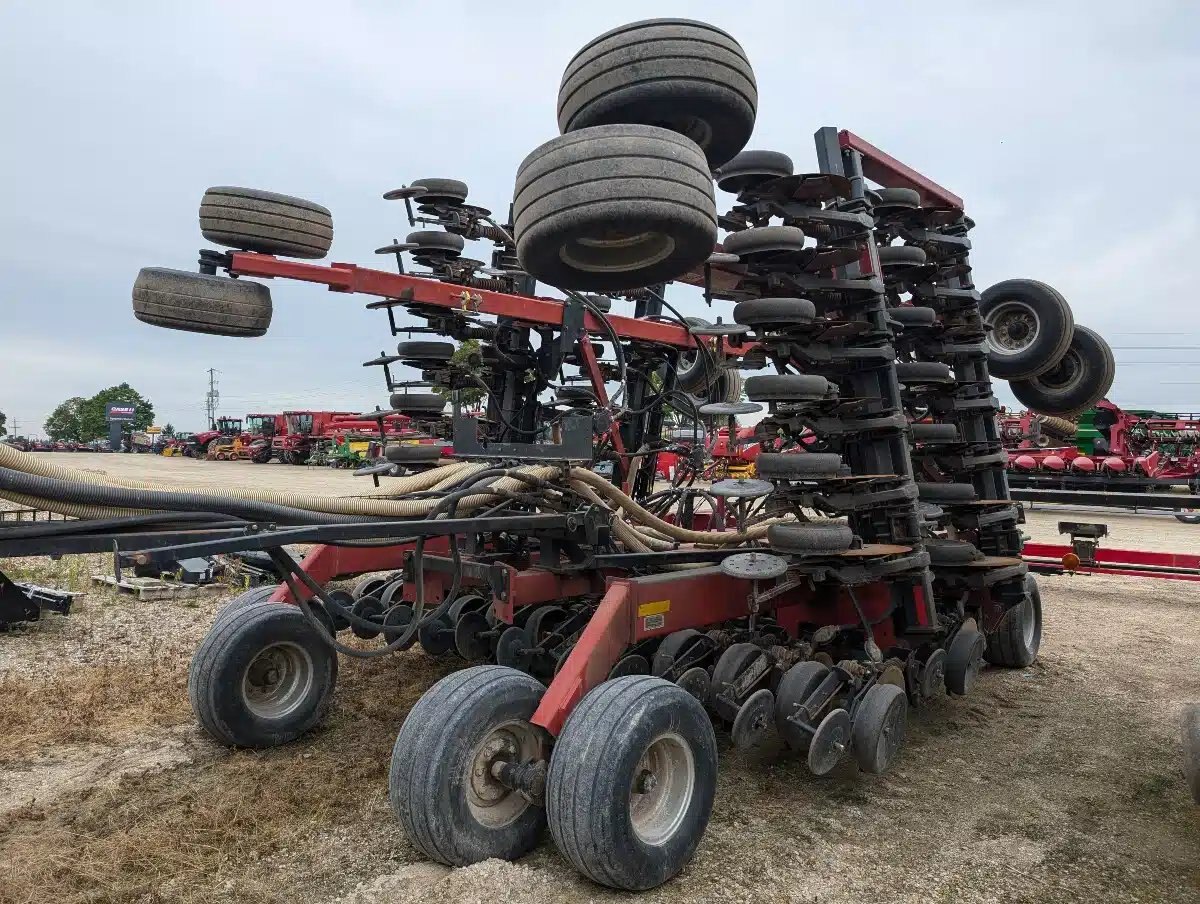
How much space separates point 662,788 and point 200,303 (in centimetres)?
289

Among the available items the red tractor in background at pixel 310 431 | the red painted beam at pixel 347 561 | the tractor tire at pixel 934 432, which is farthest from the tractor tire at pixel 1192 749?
the red tractor in background at pixel 310 431

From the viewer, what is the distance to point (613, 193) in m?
3.00

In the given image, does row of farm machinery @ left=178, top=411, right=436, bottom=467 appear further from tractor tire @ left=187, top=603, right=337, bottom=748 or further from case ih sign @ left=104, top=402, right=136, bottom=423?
case ih sign @ left=104, top=402, right=136, bottom=423

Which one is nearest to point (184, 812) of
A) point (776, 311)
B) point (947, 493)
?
point (776, 311)

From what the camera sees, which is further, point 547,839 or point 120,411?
point 120,411

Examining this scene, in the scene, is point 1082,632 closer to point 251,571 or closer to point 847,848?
point 847,848

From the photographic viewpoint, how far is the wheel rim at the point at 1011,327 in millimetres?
6020

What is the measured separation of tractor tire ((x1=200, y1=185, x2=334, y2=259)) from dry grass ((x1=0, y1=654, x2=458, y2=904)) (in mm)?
2508

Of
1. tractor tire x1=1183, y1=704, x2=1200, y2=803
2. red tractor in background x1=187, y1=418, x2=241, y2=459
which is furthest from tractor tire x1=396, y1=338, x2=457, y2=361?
red tractor in background x1=187, y1=418, x2=241, y2=459

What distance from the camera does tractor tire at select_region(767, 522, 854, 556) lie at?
3854 mm

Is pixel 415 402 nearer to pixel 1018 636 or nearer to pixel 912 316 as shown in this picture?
pixel 912 316

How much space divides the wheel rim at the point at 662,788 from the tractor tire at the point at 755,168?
2710mm

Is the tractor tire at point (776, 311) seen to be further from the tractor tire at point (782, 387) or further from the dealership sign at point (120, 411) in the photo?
the dealership sign at point (120, 411)

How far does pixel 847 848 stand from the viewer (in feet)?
10.6
